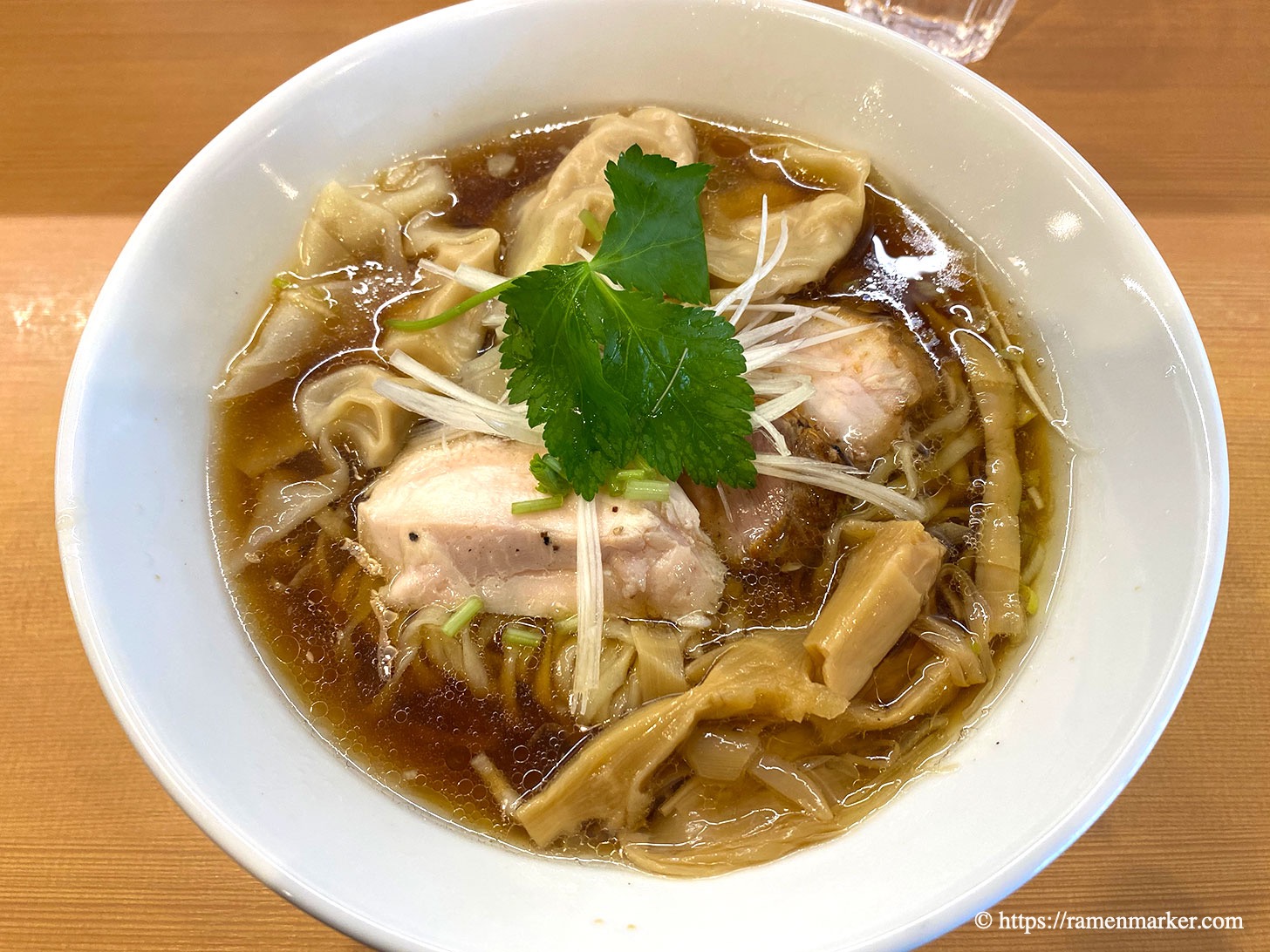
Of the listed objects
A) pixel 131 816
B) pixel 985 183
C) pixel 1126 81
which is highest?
pixel 1126 81

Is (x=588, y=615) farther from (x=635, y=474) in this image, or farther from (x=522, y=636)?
(x=635, y=474)

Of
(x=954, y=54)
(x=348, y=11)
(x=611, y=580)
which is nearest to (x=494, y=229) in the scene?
(x=611, y=580)

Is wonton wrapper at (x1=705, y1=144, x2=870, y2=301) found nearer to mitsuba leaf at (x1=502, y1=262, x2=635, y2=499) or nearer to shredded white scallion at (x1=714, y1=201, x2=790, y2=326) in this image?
shredded white scallion at (x1=714, y1=201, x2=790, y2=326)

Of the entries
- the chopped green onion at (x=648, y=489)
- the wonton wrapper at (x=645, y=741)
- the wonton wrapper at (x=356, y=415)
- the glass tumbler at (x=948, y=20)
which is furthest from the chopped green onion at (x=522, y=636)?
the glass tumbler at (x=948, y=20)

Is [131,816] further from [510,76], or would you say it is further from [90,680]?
[510,76]

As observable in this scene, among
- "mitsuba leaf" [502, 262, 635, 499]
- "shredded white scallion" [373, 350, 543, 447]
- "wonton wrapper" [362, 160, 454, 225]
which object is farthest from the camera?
"wonton wrapper" [362, 160, 454, 225]

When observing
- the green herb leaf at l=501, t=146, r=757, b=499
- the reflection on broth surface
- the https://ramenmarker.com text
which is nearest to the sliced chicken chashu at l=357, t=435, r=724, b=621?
the reflection on broth surface
